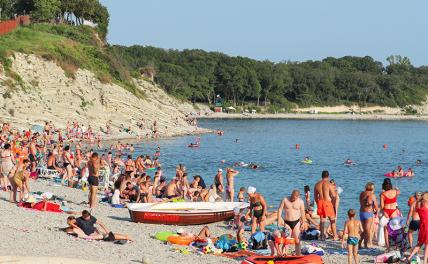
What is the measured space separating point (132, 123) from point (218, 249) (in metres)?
41.9

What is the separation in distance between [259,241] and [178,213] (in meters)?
3.34

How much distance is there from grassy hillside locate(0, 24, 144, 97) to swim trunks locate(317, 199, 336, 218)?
3840 cm

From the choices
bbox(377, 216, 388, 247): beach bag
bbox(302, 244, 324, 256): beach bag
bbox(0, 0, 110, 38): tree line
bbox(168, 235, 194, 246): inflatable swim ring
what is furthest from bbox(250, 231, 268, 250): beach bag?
bbox(0, 0, 110, 38): tree line

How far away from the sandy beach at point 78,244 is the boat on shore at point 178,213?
237 mm

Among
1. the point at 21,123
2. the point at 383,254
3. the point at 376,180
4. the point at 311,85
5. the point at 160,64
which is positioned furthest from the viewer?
the point at 311,85

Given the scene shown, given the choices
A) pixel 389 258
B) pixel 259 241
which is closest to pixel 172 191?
pixel 259 241

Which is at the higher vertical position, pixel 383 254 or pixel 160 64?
pixel 160 64

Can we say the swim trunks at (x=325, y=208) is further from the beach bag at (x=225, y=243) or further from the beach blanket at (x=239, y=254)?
the beach blanket at (x=239, y=254)

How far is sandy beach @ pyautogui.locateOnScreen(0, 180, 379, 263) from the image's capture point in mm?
13606

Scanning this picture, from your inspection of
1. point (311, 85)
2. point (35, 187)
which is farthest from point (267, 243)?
point (311, 85)

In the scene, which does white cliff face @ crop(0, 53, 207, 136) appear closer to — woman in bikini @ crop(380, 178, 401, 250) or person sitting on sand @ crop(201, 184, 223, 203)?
person sitting on sand @ crop(201, 184, 223, 203)

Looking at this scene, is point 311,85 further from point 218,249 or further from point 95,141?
point 218,249

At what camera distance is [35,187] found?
76.0 ft

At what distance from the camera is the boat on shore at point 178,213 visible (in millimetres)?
18297
